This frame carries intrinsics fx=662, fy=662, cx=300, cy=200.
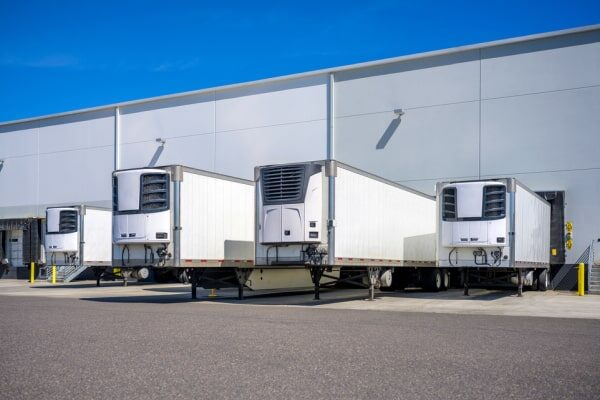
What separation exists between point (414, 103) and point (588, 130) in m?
7.15

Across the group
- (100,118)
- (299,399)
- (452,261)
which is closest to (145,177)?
(452,261)

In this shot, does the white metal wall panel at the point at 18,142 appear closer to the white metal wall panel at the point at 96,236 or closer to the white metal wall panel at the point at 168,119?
the white metal wall panel at the point at 168,119

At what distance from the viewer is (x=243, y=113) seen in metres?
33.0

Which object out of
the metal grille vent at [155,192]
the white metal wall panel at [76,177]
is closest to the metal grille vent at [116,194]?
the metal grille vent at [155,192]

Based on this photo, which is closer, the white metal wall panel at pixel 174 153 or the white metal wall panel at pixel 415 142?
the white metal wall panel at pixel 415 142

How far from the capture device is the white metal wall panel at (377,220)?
1727 centimetres

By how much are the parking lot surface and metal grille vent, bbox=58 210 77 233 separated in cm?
1443

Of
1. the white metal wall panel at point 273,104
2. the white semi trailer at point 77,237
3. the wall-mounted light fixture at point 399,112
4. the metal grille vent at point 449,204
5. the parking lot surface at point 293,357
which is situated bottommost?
the parking lot surface at point 293,357

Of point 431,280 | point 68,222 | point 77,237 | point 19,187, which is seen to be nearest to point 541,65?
point 431,280

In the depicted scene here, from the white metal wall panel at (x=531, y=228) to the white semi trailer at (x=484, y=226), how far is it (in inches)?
1.1

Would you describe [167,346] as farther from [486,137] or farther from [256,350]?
[486,137]

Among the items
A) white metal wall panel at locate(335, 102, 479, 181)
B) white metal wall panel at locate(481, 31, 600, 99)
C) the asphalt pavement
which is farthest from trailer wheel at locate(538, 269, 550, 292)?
the asphalt pavement

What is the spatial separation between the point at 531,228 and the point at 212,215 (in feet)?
33.9

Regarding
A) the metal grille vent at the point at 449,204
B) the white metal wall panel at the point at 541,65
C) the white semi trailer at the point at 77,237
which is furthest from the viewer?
the white semi trailer at the point at 77,237
